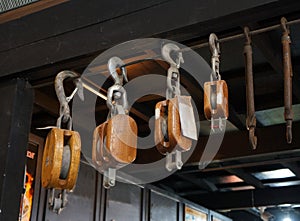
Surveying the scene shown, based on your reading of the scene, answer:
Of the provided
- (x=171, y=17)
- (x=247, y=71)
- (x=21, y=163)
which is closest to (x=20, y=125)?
(x=21, y=163)

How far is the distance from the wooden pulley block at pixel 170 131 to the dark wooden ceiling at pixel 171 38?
0.25 metres

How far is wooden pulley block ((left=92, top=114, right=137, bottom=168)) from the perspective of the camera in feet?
4.18

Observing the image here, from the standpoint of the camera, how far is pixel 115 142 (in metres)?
1.27

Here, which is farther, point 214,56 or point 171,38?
point 171,38

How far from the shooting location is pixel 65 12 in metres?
1.59

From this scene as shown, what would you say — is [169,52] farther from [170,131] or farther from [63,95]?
[63,95]

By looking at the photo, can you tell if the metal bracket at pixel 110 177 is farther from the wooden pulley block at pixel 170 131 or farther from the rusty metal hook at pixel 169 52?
the rusty metal hook at pixel 169 52

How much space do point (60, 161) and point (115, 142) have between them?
173mm

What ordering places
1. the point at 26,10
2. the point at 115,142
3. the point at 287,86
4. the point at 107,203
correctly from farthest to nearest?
1. the point at 107,203
2. the point at 26,10
3. the point at 115,142
4. the point at 287,86

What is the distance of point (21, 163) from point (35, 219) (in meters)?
1.21

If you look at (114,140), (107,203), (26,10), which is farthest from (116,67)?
(107,203)

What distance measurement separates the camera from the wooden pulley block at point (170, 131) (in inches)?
46.6

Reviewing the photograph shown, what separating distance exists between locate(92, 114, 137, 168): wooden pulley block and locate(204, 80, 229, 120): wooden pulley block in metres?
0.25

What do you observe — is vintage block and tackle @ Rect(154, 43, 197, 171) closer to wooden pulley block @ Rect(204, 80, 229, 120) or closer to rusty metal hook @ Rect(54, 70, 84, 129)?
wooden pulley block @ Rect(204, 80, 229, 120)
